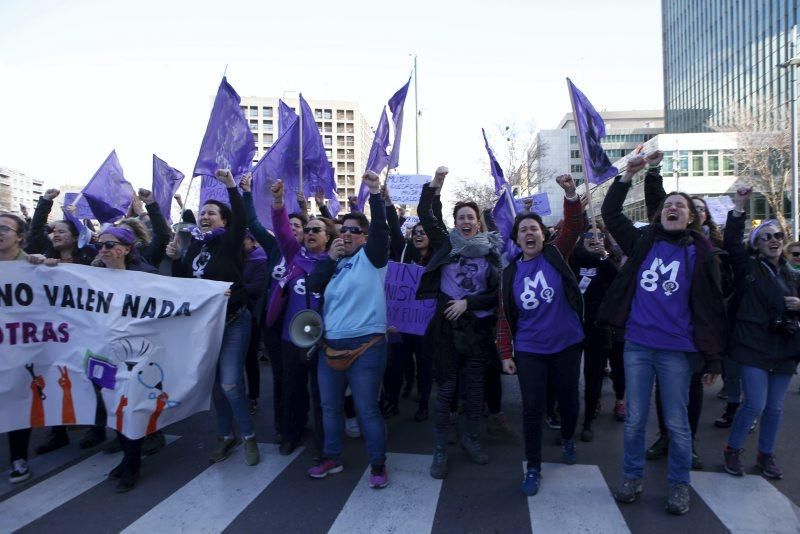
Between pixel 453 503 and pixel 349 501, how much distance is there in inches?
28.4

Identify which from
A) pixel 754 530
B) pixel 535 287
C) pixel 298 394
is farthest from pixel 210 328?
pixel 754 530

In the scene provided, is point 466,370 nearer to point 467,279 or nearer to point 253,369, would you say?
→ point 467,279

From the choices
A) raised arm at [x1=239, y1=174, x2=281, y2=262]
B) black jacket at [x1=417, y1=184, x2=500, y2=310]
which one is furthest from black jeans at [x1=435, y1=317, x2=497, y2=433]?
raised arm at [x1=239, y1=174, x2=281, y2=262]

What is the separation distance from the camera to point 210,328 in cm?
443

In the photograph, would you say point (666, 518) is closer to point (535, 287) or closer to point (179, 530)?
point (535, 287)

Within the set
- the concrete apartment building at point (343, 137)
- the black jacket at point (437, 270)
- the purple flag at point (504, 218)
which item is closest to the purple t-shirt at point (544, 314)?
the black jacket at point (437, 270)

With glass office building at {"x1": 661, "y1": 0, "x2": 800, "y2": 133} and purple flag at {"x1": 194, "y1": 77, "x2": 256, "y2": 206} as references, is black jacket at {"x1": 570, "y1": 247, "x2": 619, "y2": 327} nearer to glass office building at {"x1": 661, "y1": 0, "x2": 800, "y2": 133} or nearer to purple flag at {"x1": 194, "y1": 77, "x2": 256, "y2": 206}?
purple flag at {"x1": 194, "y1": 77, "x2": 256, "y2": 206}

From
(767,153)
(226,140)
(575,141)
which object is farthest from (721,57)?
(226,140)

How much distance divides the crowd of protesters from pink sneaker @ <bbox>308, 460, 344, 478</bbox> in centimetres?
2

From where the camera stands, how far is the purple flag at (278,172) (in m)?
6.61

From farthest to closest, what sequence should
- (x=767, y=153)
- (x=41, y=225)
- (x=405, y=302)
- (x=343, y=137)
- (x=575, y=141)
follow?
(x=343, y=137) < (x=575, y=141) < (x=767, y=153) < (x=405, y=302) < (x=41, y=225)

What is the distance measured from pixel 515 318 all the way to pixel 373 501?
1686mm

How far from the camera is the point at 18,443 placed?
4.32 m

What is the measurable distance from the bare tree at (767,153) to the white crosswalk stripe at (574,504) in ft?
100
